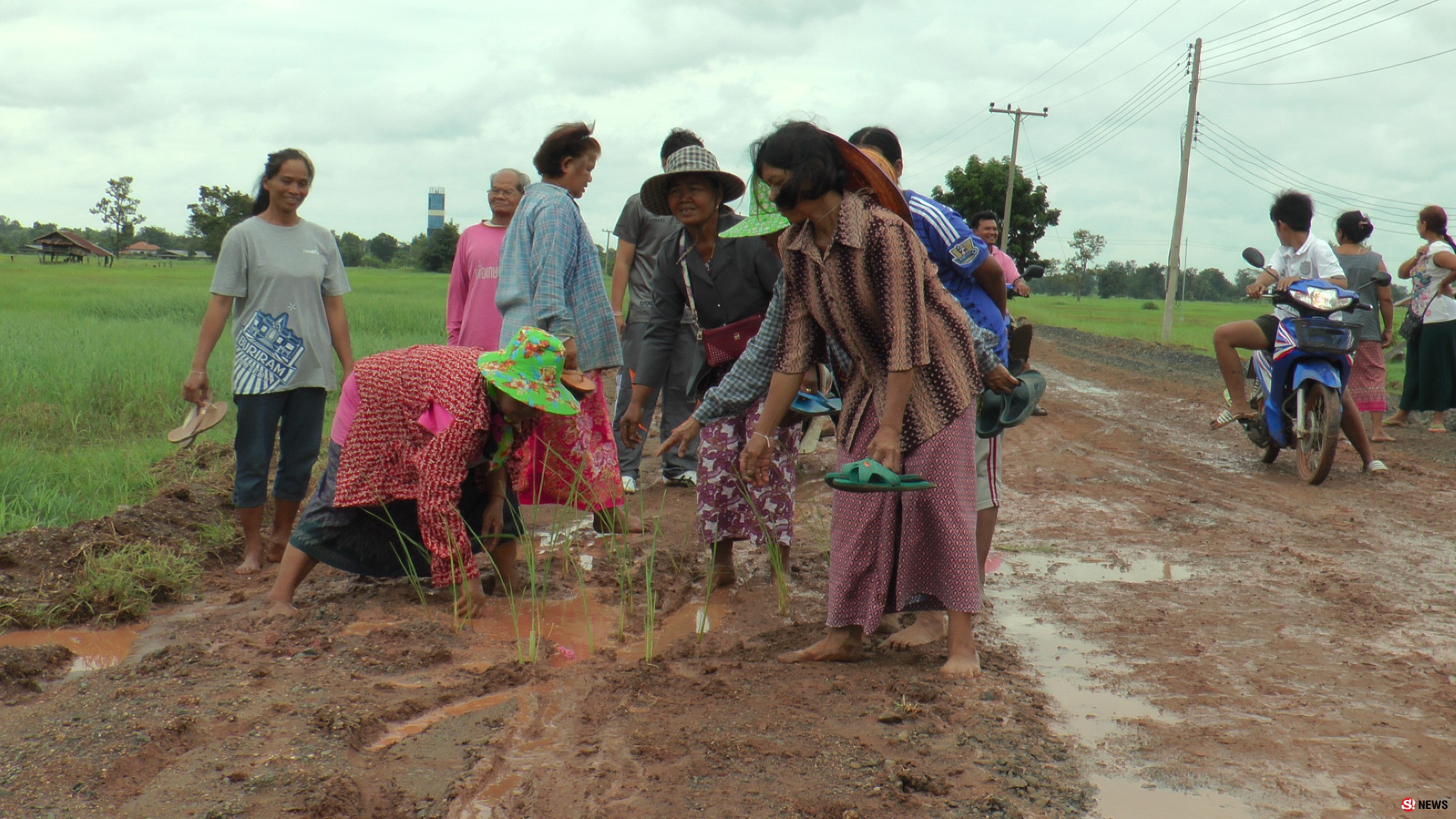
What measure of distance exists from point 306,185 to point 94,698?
234cm

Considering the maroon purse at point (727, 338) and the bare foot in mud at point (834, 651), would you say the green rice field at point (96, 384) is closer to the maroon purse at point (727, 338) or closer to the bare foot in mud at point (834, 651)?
the maroon purse at point (727, 338)

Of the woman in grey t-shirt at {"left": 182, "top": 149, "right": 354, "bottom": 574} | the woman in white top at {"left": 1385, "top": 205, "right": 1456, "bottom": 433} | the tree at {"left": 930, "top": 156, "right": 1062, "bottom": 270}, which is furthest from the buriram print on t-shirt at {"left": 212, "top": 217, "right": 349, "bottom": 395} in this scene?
the tree at {"left": 930, "top": 156, "right": 1062, "bottom": 270}

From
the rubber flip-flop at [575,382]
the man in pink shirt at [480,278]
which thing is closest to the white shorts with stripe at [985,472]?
the rubber flip-flop at [575,382]

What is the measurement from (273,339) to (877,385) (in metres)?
2.66

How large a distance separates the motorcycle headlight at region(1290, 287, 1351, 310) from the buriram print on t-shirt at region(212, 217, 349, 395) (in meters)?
5.59

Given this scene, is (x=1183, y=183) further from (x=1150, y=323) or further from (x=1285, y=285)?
(x=1285, y=285)

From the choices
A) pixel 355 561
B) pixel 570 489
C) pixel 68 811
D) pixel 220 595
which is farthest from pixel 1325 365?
pixel 68 811

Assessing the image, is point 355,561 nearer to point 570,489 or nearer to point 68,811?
point 570,489

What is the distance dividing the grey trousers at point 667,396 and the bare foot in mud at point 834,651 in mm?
1789

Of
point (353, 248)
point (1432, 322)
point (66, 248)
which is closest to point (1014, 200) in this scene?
point (1432, 322)

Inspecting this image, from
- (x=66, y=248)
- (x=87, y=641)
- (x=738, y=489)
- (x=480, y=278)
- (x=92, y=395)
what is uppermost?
(x=66, y=248)

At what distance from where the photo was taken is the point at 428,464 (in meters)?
3.48

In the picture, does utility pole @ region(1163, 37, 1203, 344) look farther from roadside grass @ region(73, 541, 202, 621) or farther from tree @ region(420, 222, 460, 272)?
tree @ region(420, 222, 460, 272)

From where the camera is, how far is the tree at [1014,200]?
42469 millimetres
